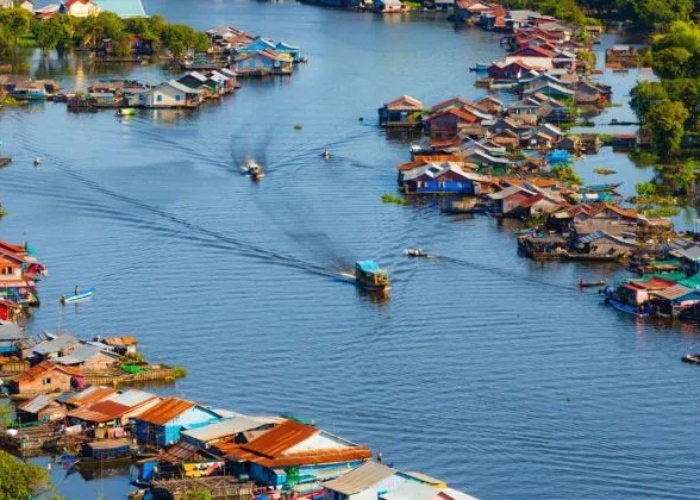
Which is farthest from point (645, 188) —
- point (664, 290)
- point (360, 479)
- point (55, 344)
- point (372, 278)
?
point (360, 479)

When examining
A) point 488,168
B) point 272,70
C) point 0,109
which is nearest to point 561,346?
point 488,168

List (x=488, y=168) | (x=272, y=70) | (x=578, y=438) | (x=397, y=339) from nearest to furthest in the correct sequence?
(x=578, y=438), (x=397, y=339), (x=488, y=168), (x=272, y=70)

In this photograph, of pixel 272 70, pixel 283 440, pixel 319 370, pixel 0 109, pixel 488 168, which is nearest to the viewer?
pixel 283 440

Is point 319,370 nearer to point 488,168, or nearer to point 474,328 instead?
point 474,328

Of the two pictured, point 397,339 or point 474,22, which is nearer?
point 397,339

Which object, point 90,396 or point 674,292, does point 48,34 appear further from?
point 90,396

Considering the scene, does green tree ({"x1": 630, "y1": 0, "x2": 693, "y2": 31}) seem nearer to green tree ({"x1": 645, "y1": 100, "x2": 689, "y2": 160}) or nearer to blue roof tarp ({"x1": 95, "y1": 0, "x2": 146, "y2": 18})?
blue roof tarp ({"x1": 95, "y1": 0, "x2": 146, "y2": 18})
